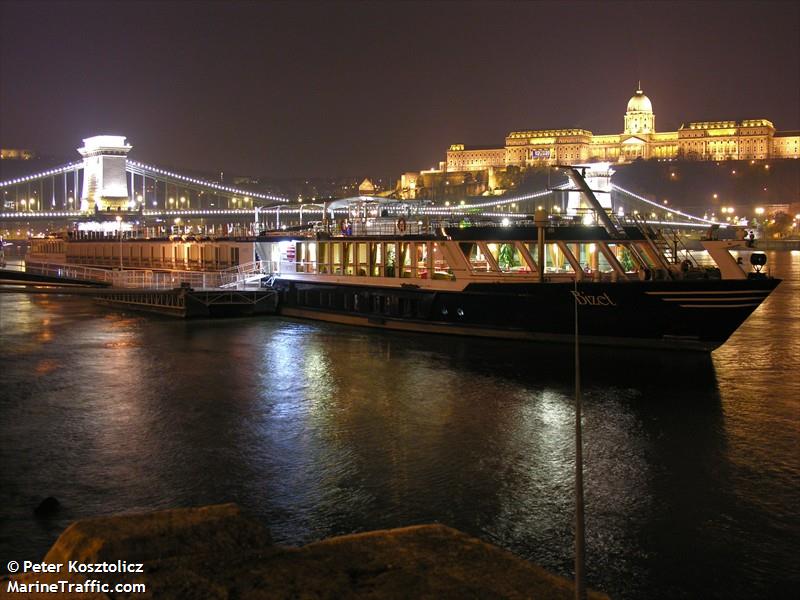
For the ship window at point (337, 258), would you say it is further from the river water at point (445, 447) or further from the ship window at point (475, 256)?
the river water at point (445, 447)

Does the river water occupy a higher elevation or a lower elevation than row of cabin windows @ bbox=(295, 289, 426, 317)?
lower

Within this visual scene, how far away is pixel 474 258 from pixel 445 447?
14.8 m

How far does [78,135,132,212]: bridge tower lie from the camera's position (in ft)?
272

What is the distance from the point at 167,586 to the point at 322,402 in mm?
12303

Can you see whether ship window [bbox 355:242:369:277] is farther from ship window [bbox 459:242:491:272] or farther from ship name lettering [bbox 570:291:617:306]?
ship name lettering [bbox 570:291:617:306]

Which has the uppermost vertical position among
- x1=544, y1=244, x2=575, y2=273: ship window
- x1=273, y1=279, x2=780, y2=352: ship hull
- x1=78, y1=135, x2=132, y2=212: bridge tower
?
x1=78, y1=135, x2=132, y2=212: bridge tower

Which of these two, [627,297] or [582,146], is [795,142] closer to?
[582,146]

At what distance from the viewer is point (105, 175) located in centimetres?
8319

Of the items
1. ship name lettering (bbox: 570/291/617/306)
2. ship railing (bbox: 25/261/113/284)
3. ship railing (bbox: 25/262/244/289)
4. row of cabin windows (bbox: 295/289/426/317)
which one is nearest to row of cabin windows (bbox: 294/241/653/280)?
Answer: row of cabin windows (bbox: 295/289/426/317)

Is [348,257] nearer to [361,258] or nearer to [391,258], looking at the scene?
[361,258]

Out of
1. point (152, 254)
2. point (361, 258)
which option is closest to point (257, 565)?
point (361, 258)

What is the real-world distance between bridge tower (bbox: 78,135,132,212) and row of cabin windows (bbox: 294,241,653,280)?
57.3m

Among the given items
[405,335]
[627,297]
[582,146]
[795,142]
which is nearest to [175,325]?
[405,335]

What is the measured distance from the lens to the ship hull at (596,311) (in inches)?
857
